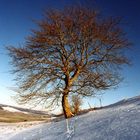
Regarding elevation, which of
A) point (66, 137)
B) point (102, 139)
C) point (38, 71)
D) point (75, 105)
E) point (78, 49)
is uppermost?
point (78, 49)

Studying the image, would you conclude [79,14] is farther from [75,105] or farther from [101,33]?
[75,105]

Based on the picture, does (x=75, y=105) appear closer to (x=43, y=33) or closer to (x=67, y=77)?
(x=67, y=77)

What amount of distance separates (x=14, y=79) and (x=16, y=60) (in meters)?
1.24

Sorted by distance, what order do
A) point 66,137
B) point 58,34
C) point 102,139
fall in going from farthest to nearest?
point 58,34, point 66,137, point 102,139

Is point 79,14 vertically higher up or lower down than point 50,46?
higher up

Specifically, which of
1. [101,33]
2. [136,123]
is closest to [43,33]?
[101,33]

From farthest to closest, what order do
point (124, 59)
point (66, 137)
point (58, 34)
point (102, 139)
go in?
1. point (124, 59)
2. point (58, 34)
3. point (66, 137)
4. point (102, 139)

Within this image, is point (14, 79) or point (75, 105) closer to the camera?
point (14, 79)

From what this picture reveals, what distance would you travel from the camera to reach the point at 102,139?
9.64 meters

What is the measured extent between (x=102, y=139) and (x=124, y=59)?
13.0m

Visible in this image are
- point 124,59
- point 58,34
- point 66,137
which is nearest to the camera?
point 66,137

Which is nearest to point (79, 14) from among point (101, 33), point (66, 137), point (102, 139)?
point (101, 33)

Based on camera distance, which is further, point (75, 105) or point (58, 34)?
point (75, 105)

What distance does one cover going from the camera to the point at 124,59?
72.2 feet
